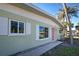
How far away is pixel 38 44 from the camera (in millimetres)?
14625

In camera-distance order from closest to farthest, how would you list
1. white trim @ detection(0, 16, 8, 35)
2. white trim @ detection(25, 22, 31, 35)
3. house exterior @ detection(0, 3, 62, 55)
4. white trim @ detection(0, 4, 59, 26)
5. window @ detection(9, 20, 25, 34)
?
white trim @ detection(0, 16, 8, 35) < house exterior @ detection(0, 3, 62, 55) < white trim @ detection(0, 4, 59, 26) < window @ detection(9, 20, 25, 34) < white trim @ detection(25, 22, 31, 35)

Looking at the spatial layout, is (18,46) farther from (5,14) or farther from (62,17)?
(62,17)

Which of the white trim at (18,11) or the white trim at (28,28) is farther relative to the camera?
the white trim at (28,28)

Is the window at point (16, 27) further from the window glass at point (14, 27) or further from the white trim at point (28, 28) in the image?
the white trim at point (28, 28)

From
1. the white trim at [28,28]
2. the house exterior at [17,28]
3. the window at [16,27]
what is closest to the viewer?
the house exterior at [17,28]

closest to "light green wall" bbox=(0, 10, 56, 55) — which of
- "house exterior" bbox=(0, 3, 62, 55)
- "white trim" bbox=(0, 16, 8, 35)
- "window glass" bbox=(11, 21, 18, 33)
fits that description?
"house exterior" bbox=(0, 3, 62, 55)

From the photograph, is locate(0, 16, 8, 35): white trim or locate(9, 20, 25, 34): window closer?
locate(0, 16, 8, 35): white trim

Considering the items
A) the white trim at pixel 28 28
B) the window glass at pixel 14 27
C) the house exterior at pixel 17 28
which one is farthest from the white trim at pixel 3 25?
the white trim at pixel 28 28

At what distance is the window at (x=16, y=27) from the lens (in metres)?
9.89

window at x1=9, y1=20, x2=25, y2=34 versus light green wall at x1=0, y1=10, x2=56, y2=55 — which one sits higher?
window at x1=9, y1=20, x2=25, y2=34

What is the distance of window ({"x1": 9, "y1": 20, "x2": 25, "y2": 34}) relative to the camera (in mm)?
9894

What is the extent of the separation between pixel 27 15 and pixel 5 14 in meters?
3.19

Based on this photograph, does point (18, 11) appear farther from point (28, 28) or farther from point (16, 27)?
point (28, 28)

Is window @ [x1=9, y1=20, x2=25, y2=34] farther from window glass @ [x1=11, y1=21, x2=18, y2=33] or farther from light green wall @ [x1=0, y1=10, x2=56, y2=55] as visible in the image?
light green wall @ [x1=0, y1=10, x2=56, y2=55]
